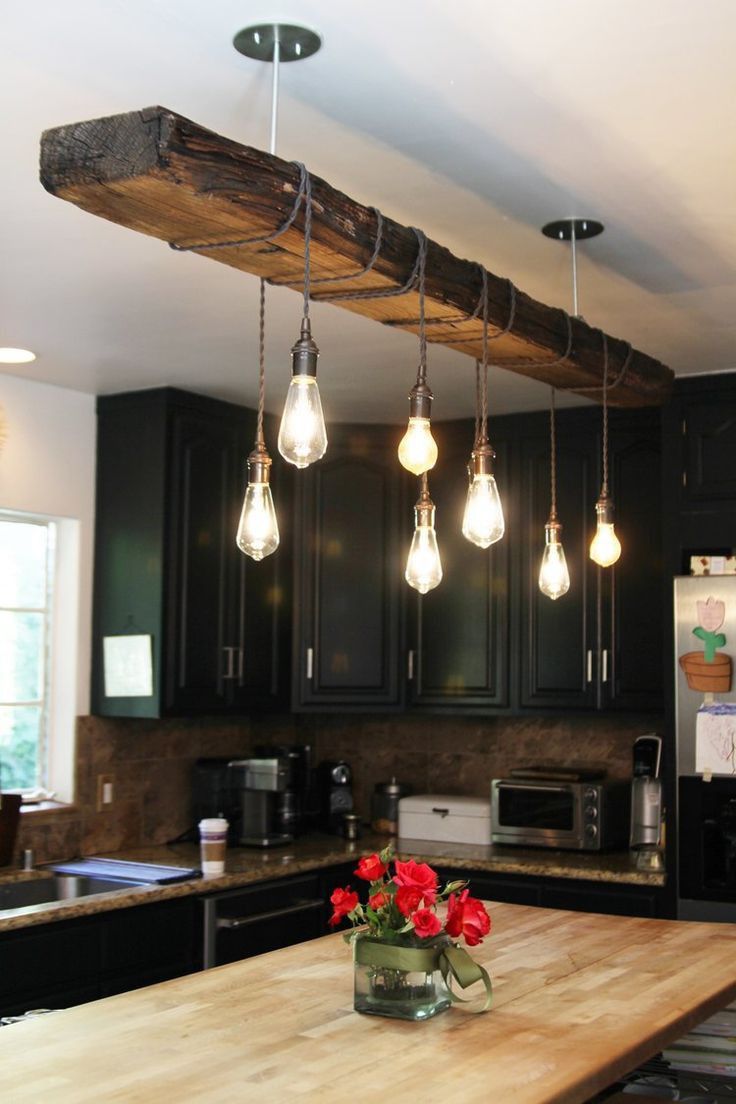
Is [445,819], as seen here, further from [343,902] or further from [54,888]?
[343,902]

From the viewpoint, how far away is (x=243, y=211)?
2.04 metres

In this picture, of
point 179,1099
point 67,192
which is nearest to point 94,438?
point 67,192

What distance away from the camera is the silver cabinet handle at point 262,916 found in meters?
4.25

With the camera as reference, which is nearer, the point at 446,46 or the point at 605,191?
the point at 446,46

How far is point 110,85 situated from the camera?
234cm

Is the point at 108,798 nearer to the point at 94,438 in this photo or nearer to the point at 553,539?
the point at 94,438

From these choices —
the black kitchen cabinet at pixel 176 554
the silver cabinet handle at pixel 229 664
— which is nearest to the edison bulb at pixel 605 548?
the black kitchen cabinet at pixel 176 554

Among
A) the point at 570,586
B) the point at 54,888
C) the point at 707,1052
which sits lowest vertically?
the point at 707,1052

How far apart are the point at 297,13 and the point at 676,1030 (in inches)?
74.7

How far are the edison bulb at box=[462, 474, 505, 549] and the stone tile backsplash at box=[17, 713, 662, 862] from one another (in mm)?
2447

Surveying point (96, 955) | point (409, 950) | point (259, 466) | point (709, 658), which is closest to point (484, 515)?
point (259, 466)

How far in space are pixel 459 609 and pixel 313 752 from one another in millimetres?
1125

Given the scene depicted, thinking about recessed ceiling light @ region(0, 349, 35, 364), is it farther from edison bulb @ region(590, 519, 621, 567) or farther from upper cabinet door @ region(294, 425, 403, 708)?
edison bulb @ region(590, 519, 621, 567)

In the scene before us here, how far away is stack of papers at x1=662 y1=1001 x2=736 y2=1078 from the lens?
2.88m
